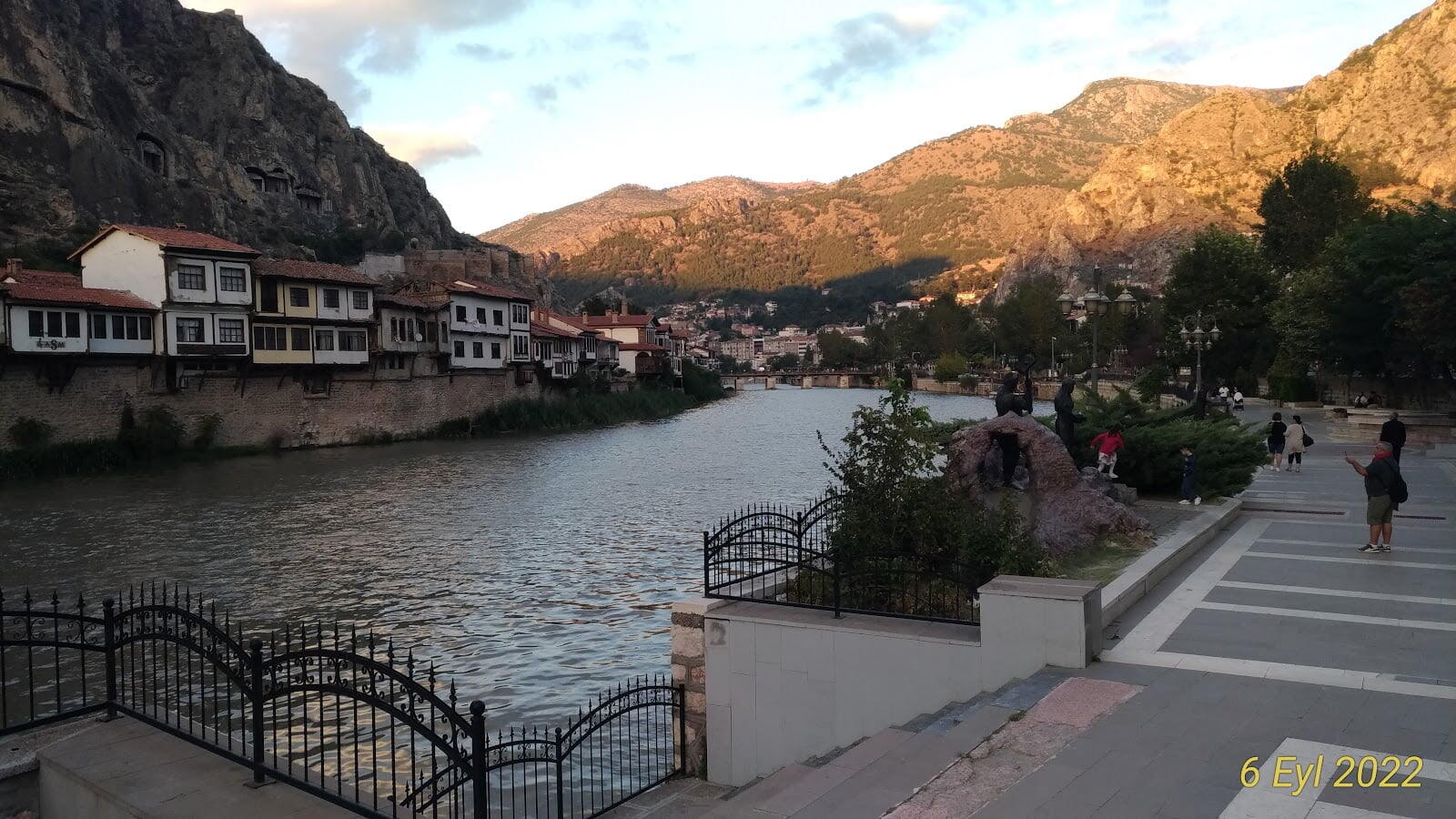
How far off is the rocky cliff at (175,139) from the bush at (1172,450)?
171 ft

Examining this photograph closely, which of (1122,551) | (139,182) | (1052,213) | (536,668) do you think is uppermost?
(1052,213)

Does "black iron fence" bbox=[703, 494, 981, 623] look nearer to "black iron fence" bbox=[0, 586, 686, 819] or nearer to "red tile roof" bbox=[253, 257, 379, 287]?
"black iron fence" bbox=[0, 586, 686, 819]

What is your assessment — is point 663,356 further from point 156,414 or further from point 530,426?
point 156,414

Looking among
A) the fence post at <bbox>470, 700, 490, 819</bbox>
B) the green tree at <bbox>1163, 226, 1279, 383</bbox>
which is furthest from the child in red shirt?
the green tree at <bbox>1163, 226, 1279, 383</bbox>

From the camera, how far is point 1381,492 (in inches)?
504

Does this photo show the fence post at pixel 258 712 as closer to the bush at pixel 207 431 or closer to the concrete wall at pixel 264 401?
the concrete wall at pixel 264 401

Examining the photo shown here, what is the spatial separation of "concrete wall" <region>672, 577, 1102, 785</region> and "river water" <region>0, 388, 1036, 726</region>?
3164 millimetres

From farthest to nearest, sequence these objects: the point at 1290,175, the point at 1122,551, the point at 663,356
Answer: the point at 663,356 < the point at 1290,175 < the point at 1122,551

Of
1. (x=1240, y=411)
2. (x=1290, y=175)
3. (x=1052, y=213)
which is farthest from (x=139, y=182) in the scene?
(x=1052, y=213)

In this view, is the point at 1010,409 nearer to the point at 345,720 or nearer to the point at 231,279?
the point at 345,720

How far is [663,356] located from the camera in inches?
3499

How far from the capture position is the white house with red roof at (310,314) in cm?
4391

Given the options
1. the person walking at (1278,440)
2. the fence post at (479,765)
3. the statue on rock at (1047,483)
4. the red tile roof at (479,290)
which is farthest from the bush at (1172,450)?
the red tile roof at (479,290)

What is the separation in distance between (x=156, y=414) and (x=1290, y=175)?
7014 centimetres
